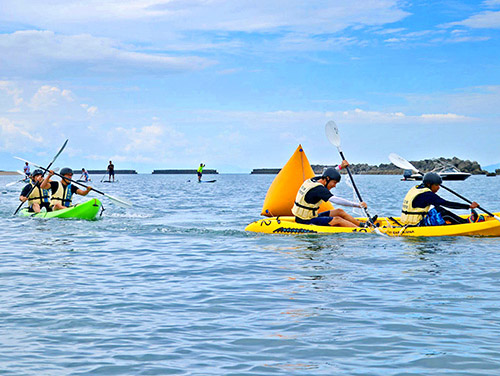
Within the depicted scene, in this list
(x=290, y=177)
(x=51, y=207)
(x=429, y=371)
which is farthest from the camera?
(x=51, y=207)

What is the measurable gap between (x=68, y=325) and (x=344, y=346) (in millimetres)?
2891

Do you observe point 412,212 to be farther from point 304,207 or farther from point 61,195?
point 61,195

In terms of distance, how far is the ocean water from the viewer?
535 cm

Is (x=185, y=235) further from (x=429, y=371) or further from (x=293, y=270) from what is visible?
(x=429, y=371)

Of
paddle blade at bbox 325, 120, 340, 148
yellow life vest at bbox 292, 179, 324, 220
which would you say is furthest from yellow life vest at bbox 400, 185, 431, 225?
paddle blade at bbox 325, 120, 340, 148

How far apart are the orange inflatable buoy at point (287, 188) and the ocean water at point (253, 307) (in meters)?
3.20

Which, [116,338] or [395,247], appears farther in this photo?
[395,247]

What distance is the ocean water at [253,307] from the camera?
211 inches

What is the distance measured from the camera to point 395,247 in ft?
40.1

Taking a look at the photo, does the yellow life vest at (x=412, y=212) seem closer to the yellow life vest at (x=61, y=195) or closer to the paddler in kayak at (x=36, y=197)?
the yellow life vest at (x=61, y=195)

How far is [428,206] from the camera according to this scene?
13.2m

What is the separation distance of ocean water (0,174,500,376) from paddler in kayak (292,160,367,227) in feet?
2.81

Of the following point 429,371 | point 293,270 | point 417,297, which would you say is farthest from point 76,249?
point 429,371

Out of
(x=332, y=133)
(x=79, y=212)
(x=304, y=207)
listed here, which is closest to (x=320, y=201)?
(x=304, y=207)
